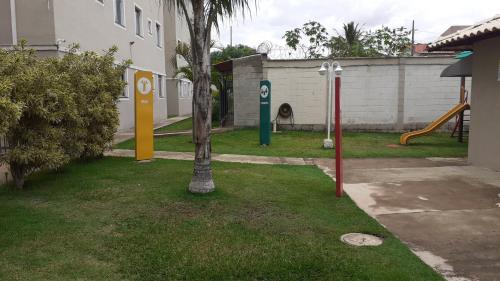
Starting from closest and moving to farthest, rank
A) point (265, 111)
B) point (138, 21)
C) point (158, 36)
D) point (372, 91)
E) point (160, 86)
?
1. point (265, 111)
2. point (372, 91)
3. point (138, 21)
4. point (160, 86)
5. point (158, 36)

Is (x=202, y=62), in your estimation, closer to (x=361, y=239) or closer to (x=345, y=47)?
(x=361, y=239)

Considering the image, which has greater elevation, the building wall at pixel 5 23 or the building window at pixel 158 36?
the building window at pixel 158 36

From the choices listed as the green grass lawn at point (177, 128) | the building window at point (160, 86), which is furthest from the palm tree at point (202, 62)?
the building window at point (160, 86)

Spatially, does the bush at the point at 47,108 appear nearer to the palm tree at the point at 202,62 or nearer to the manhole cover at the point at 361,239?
the palm tree at the point at 202,62

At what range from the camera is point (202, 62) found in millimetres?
6418

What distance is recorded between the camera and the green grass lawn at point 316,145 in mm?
11469

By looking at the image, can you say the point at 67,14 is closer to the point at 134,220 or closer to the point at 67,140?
the point at 67,140

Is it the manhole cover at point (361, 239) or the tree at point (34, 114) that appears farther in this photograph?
the tree at point (34, 114)

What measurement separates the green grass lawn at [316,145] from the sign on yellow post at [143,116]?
70.0 inches

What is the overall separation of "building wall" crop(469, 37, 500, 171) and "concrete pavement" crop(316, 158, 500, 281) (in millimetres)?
395

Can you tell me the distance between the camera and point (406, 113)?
54.9ft

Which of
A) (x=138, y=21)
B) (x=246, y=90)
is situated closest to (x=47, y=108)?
(x=246, y=90)

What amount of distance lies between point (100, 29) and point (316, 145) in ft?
28.5

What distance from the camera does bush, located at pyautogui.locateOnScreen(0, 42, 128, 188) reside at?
6.41 meters
